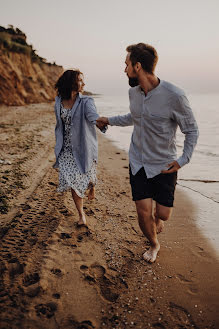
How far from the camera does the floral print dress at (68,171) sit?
3.11 m

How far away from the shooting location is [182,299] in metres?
2.29

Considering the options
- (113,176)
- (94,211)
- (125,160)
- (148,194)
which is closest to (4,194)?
(94,211)

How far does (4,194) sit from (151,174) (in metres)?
2.73

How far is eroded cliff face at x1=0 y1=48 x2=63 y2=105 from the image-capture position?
19531 millimetres

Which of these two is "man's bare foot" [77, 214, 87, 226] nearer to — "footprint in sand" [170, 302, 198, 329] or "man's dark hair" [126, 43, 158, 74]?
"footprint in sand" [170, 302, 198, 329]

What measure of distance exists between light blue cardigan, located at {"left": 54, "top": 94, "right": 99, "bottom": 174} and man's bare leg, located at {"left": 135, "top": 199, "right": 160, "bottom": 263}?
93 centimetres

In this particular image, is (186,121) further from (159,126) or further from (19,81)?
A: (19,81)

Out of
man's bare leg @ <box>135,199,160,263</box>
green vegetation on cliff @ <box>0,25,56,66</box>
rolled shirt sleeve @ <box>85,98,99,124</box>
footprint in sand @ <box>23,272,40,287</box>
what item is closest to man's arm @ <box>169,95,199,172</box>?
man's bare leg @ <box>135,199,160,263</box>

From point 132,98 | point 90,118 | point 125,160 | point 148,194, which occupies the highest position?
point 132,98

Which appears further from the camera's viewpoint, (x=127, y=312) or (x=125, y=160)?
(x=125, y=160)

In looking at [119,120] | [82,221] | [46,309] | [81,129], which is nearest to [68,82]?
[81,129]

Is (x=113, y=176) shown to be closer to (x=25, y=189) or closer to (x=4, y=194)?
(x=25, y=189)

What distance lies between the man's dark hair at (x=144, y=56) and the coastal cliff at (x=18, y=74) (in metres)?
14.5

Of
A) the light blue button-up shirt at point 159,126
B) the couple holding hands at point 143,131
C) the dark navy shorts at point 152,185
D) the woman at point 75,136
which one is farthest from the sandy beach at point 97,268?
the light blue button-up shirt at point 159,126
